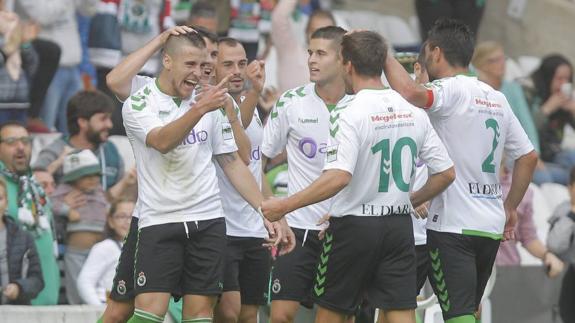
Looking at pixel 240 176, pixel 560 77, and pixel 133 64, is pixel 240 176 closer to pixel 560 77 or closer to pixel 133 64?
pixel 133 64

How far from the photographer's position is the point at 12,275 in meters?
13.5

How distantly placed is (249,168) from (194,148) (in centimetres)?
111

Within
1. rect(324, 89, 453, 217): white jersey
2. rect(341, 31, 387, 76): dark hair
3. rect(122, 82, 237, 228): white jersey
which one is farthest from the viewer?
rect(122, 82, 237, 228): white jersey

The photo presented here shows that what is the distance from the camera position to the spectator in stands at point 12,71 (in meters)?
15.6

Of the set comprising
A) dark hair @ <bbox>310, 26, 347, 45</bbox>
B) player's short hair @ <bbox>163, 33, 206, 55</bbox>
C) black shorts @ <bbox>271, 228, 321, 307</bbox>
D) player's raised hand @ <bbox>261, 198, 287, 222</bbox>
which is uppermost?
player's short hair @ <bbox>163, 33, 206, 55</bbox>

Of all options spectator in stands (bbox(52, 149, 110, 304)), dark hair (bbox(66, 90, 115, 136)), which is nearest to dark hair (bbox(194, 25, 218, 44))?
spectator in stands (bbox(52, 149, 110, 304))

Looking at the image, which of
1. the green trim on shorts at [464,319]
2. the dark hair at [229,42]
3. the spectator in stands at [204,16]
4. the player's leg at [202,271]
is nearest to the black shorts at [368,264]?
the green trim on shorts at [464,319]

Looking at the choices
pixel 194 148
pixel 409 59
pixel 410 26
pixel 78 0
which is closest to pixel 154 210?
pixel 194 148

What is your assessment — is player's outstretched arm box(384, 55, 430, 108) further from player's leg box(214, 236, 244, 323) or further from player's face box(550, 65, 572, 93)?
player's face box(550, 65, 572, 93)

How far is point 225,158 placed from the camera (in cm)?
1139

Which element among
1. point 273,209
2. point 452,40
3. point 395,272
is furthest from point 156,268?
point 452,40

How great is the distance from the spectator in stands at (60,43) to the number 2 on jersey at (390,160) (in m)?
6.11

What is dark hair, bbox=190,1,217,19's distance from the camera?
1673 centimetres

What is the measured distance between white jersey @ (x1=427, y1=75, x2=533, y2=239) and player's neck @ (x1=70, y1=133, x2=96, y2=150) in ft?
14.3
